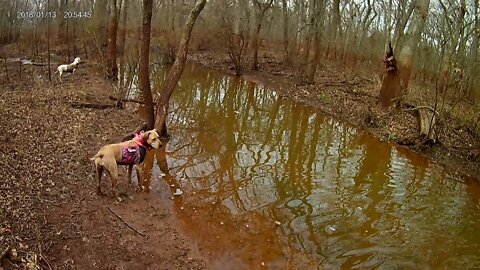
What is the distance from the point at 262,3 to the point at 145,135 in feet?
65.7

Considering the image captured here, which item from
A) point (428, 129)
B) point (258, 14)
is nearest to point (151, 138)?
point (428, 129)

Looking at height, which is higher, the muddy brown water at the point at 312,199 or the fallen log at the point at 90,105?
the fallen log at the point at 90,105

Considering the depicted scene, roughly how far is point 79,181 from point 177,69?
4307 millimetres

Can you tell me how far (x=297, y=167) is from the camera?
35.1 ft

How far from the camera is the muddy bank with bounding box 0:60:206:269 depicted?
5695 millimetres

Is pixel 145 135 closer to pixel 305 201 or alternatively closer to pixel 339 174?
pixel 305 201

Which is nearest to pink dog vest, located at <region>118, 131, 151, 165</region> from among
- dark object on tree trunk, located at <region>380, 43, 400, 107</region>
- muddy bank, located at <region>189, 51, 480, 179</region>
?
muddy bank, located at <region>189, 51, 480, 179</region>

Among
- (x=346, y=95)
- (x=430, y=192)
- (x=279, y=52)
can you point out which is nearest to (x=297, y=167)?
(x=430, y=192)

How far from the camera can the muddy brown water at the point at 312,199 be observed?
6852mm

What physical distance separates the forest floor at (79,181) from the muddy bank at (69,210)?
0.01 m

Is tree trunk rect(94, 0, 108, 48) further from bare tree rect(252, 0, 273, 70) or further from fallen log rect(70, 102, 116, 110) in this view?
fallen log rect(70, 102, 116, 110)

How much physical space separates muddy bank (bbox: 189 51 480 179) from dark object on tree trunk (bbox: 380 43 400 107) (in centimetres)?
42

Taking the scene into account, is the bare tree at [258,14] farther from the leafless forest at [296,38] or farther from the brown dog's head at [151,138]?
the brown dog's head at [151,138]

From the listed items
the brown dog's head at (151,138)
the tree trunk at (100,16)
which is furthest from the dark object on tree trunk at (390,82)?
the tree trunk at (100,16)
